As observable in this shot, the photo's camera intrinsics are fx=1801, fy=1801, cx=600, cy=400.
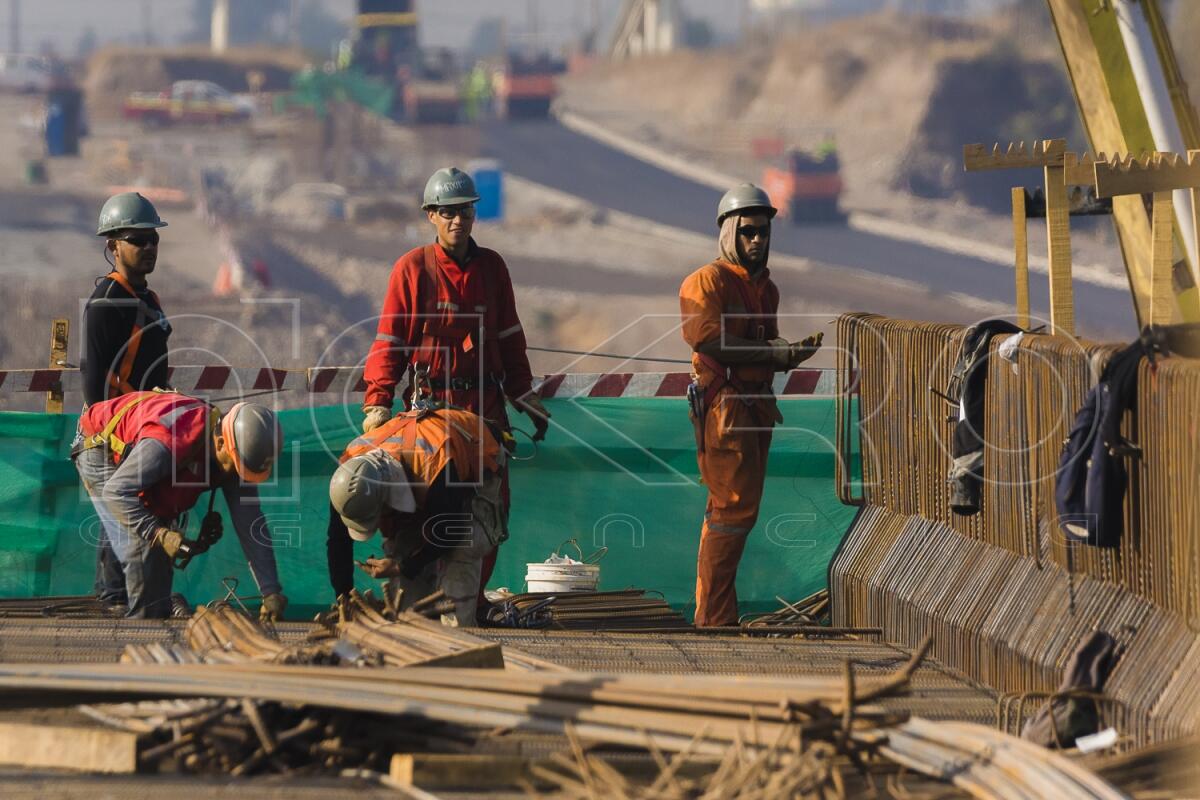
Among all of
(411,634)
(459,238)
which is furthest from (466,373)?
(411,634)

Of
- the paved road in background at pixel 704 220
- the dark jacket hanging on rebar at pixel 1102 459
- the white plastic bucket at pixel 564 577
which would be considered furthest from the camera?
the paved road in background at pixel 704 220

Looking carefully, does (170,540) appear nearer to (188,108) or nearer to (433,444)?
(433,444)

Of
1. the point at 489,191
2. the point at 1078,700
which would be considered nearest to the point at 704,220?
the point at 489,191

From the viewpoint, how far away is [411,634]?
6691mm

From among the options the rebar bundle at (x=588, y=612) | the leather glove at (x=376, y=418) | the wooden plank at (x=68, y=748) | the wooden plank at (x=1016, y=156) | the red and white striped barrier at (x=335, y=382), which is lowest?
the rebar bundle at (x=588, y=612)

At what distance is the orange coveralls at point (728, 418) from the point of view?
9180mm

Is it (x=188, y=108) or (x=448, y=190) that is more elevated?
(x=188, y=108)

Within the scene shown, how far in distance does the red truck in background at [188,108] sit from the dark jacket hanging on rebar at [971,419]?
7952cm

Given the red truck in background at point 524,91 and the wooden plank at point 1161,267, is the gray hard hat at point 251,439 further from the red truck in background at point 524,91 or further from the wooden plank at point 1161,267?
the red truck in background at point 524,91

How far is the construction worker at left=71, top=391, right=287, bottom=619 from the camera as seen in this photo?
8.08 metres

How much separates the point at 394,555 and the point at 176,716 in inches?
102

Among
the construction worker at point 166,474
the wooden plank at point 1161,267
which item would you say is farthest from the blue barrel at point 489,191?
the wooden plank at point 1161,267

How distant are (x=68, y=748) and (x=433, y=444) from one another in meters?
2.83

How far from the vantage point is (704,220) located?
204 ft
